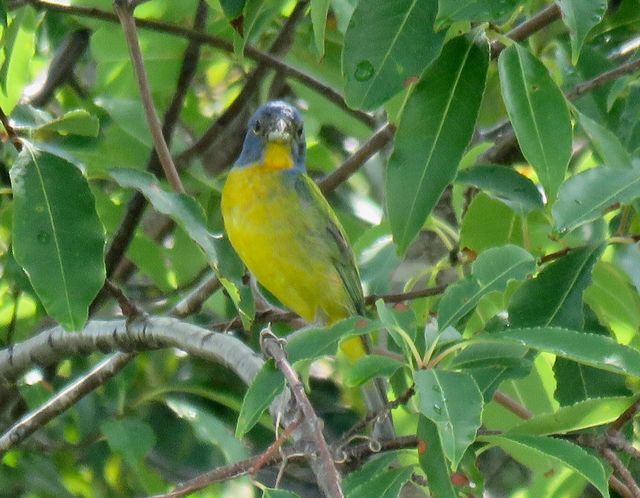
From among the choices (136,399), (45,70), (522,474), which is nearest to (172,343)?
(136,399)

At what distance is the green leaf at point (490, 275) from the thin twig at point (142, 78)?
0.98 metres

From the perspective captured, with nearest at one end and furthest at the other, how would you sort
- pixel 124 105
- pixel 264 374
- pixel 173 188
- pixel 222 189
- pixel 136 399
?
pixel 264 374 → pixel 173 188 → pixel 124 105 → pixel 222 189 → pixel 136 399

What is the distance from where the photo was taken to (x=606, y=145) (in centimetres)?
270

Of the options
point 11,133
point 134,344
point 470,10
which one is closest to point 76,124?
point 11,133

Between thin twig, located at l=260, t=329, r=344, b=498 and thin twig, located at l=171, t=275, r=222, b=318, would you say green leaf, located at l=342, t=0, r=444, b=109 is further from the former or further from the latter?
thin twig, located at l=171, t=275, r=222, b=318

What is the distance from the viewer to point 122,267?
4.79 m

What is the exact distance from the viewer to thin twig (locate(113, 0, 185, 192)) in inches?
120

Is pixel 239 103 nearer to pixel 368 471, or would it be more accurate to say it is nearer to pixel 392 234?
pixel 392 234

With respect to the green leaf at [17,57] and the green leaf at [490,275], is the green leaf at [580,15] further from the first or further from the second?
the green leaf at [17,57]

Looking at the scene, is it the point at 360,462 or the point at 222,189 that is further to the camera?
the point at 222,189

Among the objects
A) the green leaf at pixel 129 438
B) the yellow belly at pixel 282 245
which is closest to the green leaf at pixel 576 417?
the yellow belly at pixel 282 245

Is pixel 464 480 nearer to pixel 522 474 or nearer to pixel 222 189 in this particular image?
pixel 222 189

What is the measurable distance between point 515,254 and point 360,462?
52 cm

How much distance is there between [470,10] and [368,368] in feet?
2.15
